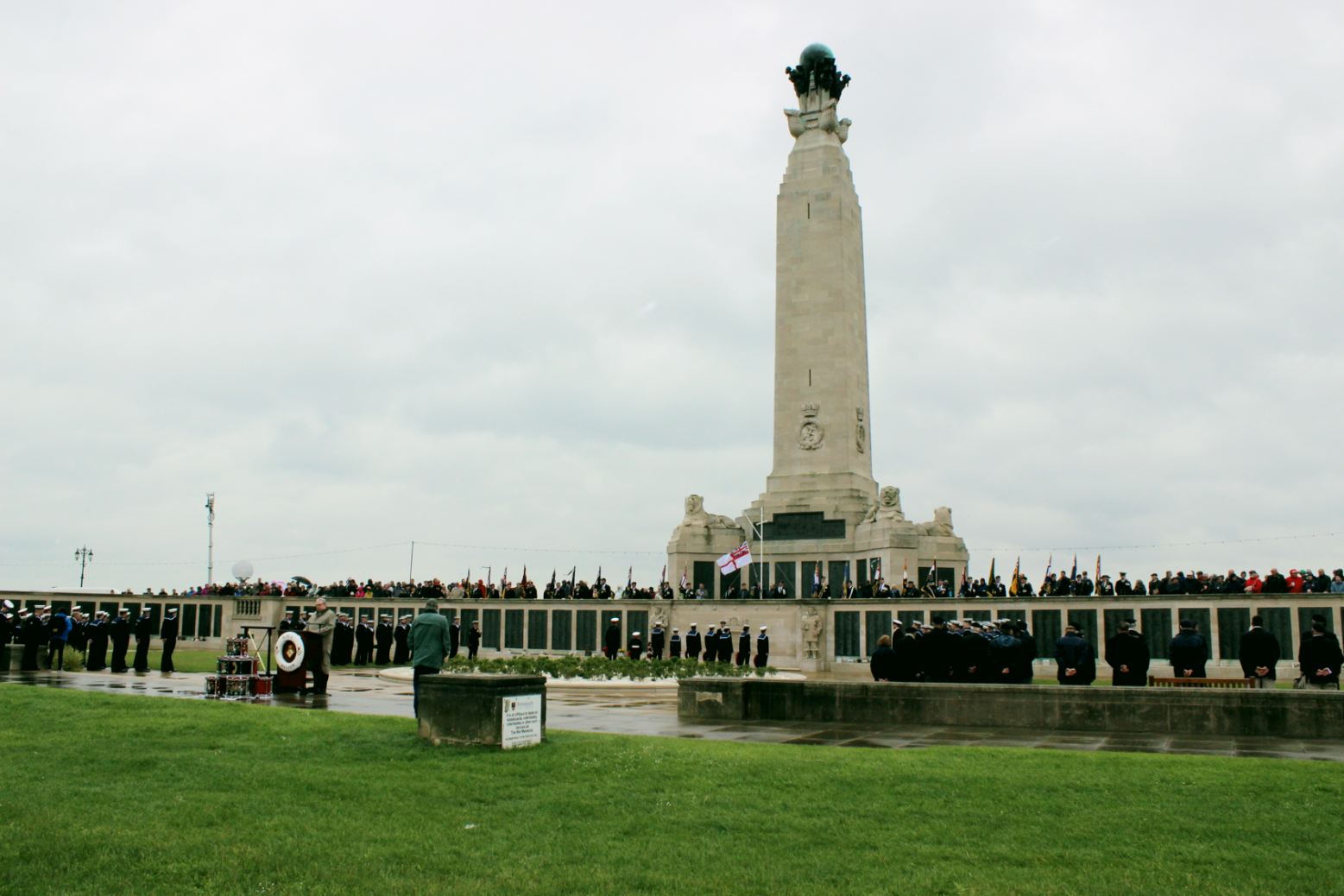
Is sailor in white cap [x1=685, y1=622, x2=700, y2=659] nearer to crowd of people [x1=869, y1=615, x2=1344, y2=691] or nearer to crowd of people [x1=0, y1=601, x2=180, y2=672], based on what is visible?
crowd of people [x1=0, y1=601, x2=180, y2=672]

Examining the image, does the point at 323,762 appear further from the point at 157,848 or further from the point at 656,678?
the point at 656,678

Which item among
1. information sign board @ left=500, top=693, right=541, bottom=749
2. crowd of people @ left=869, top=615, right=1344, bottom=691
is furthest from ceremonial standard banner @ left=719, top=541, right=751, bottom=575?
information sign board @ left=500, top=693, right=541, bottom=749

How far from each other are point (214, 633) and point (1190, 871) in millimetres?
49363

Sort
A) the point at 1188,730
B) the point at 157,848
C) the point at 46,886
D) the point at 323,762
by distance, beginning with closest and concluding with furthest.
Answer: the point at 46,886 → the point at 157,848 → the point at 323,762 → the point at 1188,730

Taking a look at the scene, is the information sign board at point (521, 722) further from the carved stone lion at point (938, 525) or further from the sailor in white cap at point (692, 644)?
the carved stone lion at point (938, 525)

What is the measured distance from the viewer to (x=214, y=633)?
1937 inches

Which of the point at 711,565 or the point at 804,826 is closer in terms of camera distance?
the point at 804,826

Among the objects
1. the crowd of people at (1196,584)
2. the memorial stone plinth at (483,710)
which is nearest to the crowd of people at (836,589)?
the crowd of people at (1196,584)

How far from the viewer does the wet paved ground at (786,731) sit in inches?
473

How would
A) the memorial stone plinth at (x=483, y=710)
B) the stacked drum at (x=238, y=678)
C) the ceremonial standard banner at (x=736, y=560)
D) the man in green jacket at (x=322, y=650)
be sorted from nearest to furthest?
the memorial stone plinth at (x=483, y=710) → the stacked drum at (x=238, y=678) → the man in green jacket at (x=322, y=650) → the ceremonial standard banner at (x=736, y=560)

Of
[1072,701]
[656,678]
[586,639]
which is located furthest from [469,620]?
[1072,701]

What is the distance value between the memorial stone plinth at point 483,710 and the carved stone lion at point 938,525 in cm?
3087

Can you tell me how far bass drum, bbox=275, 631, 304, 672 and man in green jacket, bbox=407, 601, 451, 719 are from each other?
605 cm

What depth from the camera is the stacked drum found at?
1816 cm
